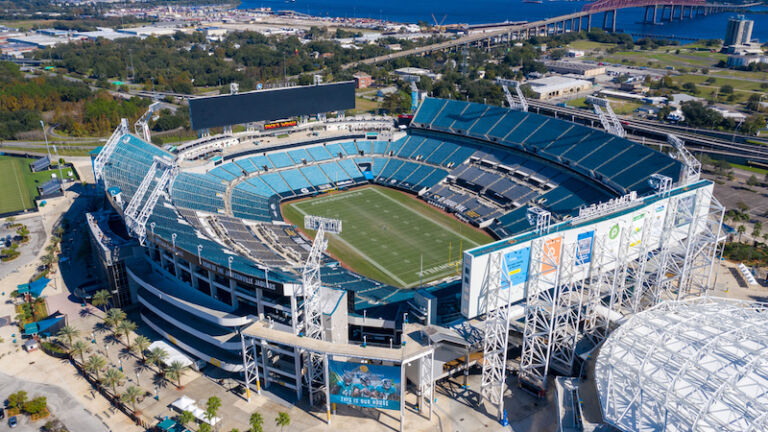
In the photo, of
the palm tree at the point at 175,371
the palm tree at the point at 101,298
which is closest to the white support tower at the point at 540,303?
the palm tree at the point at 175,371

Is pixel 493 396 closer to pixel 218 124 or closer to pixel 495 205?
pixel 495 205

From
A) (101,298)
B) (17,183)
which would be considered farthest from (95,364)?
(17,183)

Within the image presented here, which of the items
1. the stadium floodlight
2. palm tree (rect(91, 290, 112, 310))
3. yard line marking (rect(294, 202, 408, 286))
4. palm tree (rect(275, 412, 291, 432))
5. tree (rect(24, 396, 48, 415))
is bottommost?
yard line marking (rect(294, 202, 408, 286))

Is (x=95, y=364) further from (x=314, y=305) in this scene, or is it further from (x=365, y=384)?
(x=365, y=384)

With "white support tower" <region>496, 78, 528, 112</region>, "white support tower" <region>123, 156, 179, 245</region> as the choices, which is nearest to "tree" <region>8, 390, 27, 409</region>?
"white support tower" <region>123, 156, 179, 245</region>

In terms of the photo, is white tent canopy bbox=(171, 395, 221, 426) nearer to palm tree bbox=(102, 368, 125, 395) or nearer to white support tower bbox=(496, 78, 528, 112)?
palm tree bbox=(102, 368, 125, 395)

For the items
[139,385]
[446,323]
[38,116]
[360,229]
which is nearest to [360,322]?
[446,323]
